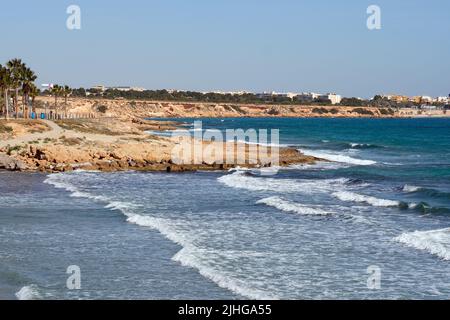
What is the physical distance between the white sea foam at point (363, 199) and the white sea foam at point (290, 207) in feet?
9.85

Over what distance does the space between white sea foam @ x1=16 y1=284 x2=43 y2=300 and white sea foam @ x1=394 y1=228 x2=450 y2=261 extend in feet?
33.9

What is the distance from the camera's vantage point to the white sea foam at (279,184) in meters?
32.4

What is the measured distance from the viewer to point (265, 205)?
26.7 m

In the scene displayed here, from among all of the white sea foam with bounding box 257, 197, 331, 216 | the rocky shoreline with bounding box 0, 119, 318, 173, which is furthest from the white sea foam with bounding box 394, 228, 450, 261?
the rocky shoreline with bounding box 0, 119, 318, 173

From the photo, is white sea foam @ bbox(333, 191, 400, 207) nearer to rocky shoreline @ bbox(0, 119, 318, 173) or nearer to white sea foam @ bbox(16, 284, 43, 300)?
rocky shoreline @ bbox(0, 119, 318, 173)

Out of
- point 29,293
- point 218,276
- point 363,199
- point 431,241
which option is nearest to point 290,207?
point 363,199

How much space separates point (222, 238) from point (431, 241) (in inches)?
240

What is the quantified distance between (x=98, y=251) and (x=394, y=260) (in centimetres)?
784

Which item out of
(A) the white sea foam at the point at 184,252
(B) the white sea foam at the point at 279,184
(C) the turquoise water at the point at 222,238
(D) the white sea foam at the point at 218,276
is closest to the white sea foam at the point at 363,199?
(C) the turquoise water at the point at 222,238

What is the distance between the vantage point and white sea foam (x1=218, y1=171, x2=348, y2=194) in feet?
106

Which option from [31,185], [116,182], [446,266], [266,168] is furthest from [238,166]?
[446,266]

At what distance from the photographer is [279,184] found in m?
34.6
